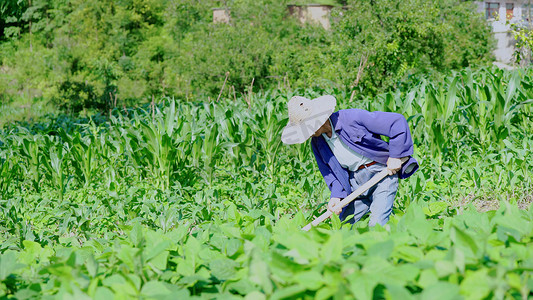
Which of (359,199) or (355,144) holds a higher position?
(355,144)

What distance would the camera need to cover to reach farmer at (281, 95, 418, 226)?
3.24 meters

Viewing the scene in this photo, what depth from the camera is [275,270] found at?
4.86 ft

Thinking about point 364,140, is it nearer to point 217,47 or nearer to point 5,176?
point 5,176

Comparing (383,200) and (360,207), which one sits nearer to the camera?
(383,200)

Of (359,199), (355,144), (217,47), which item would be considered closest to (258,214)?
(355,144)

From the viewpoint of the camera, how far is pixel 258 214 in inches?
106

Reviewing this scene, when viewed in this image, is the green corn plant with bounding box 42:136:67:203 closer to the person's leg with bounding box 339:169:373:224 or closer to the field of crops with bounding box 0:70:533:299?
the field of crops with bounding box 0:70:533:299

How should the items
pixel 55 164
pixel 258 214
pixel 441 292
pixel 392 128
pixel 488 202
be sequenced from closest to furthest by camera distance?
pixel 441 292, pixel 258 214, pixel 392 128, pixel 488 202, pixel 55 164

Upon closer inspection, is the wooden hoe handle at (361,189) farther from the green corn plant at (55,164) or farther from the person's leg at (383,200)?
the green corn plant at (55,164)

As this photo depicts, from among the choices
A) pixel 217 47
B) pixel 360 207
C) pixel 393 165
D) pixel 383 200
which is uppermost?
pixel 393 165

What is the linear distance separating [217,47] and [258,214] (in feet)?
36.3

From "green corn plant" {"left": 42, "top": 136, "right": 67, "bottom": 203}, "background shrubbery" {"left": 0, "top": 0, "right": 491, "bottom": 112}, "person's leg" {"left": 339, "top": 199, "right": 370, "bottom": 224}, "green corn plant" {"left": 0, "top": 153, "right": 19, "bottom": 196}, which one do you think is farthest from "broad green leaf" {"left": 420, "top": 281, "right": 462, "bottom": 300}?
"background shrubbery" {"left": 0, "top": 0, "right": 491, "bottom": 112}

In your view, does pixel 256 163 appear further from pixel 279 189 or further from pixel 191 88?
pixel 191 88

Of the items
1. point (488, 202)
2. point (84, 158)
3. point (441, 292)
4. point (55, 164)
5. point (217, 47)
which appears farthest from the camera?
point (217, 47)
